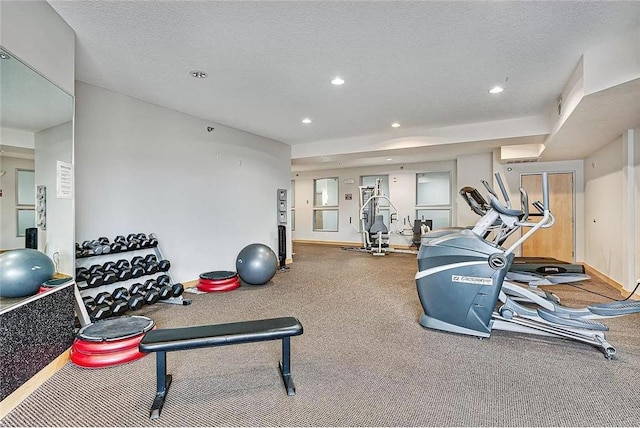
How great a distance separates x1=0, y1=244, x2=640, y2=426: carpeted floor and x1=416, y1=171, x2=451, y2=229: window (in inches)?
228

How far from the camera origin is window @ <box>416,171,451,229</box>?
9.05 metres

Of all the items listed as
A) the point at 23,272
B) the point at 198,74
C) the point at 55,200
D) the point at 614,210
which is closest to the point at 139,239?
the point at 55,200

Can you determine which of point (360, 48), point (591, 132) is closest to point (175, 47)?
point (360, 48)

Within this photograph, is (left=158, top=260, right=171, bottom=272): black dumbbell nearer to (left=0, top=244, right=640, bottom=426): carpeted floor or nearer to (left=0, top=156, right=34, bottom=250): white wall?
(left=0, top=244, right=640, bottom=426): carpeted floor

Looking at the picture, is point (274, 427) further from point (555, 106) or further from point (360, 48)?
point (555, 106)

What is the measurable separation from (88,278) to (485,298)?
12.1ft

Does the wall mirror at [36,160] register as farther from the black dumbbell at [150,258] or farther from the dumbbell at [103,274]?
the black dumbbell at [150,258]

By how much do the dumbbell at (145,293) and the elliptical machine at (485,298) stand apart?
9.46 ft

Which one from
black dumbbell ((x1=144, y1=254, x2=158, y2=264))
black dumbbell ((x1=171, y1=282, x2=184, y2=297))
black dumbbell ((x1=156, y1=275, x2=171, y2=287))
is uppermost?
black dumbbell ((x1=144, y1=254, x2=158, y2=264))

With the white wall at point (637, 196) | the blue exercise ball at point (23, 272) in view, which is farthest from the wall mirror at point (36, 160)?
the white wall at point (637, 196)

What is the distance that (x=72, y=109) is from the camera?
2635 mm

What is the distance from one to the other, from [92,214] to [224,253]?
2129 mm

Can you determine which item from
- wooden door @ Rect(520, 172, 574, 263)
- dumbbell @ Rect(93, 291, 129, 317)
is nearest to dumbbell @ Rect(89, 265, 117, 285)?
dumbbell @ Rect(93, 291, 129, 317)

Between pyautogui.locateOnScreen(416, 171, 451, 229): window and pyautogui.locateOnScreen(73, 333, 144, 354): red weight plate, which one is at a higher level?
pyautogui.locateOnScreen(416, 171, 451, 229): window
